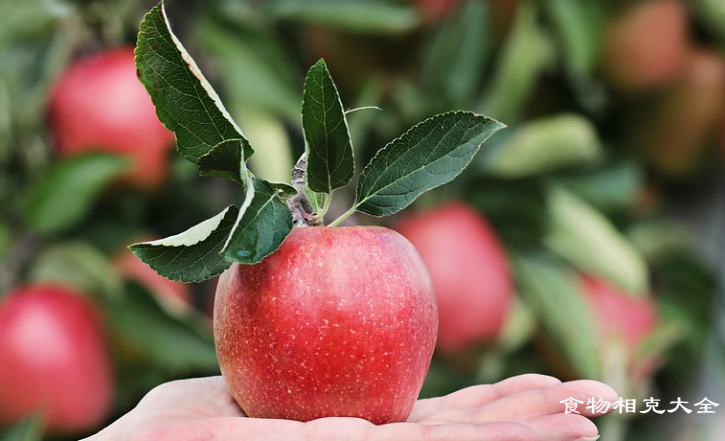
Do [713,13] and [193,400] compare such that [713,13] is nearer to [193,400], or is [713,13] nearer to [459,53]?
[459,53]

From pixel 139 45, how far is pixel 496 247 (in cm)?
48

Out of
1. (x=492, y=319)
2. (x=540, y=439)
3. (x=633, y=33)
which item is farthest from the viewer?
(x=633, y=33)

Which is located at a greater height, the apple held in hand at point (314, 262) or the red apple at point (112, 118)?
the apple held in hand at point (314, 262)

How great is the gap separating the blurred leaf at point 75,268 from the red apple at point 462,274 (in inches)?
8.6

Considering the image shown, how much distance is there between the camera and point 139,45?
1.02ft

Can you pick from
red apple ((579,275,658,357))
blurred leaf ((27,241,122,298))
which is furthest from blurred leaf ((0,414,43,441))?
red apple ((579,275,658,357))

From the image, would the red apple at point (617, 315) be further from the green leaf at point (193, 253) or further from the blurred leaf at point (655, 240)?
the green leaf at point (193, 253)

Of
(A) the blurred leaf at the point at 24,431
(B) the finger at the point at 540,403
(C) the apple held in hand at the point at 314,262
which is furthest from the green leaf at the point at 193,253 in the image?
(A) the blurred leaf at the point at 24,431

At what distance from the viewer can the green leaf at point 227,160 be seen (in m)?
0.31

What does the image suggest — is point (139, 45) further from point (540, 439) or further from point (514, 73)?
point (514, 73)

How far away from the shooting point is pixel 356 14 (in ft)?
2.45

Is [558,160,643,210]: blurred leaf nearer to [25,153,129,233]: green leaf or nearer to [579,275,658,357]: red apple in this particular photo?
[579,275,658,357]: red apple

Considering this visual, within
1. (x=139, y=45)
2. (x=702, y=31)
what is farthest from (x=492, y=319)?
(x=139, y=45)

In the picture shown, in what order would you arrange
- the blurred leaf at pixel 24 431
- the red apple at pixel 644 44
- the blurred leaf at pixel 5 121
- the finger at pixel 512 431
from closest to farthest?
the finger at pixel 512 431, the blurred leaf at pixel 24 431, the blurred leaf at pixel 5 121, the red apple at pixel 644 44
